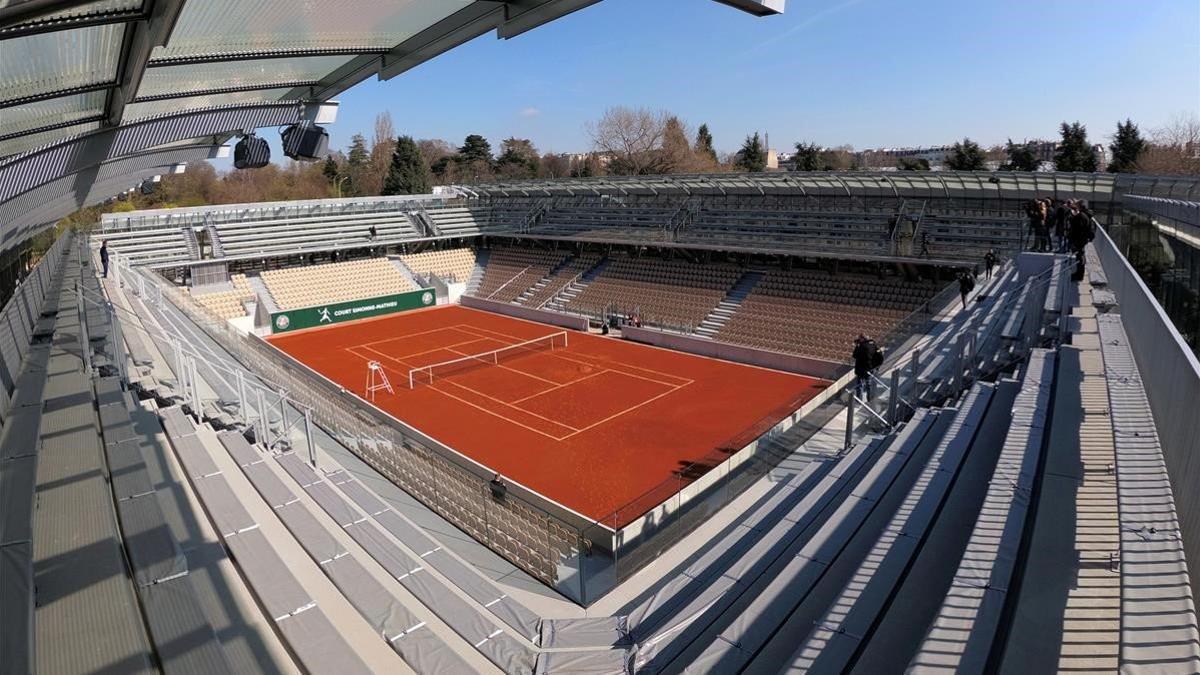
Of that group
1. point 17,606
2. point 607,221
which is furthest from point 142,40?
point 607,221

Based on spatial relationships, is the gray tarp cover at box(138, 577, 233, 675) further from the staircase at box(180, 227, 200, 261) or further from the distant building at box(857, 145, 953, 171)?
the distant building at box(857, 145, 953, 171)

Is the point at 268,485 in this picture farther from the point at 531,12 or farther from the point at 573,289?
the point at 573,289

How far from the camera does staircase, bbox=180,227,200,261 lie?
35344mm

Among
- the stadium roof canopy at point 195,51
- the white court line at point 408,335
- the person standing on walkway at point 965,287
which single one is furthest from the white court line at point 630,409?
the white court line at point 408,335

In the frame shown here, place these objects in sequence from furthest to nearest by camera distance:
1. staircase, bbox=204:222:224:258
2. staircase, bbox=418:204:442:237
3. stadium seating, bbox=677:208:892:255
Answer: staircase, bbox=418:204:442:237 → staircase, bbox=204:222:224:258 → stadium seating, bbox=677:208:892:255

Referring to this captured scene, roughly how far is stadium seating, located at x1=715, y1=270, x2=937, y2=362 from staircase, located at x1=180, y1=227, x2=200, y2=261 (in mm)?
27462

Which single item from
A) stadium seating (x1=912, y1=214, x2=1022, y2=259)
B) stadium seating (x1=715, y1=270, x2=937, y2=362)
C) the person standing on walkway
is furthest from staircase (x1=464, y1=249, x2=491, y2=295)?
the person standing on walkway

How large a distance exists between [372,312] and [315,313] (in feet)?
10.5

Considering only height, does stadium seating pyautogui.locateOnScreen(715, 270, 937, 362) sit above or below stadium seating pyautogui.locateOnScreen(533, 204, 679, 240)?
below

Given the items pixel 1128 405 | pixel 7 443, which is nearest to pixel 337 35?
pixel 7 443

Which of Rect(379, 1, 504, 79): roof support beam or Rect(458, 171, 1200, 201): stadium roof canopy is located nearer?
Rect(379, 1, 504, 79): roof support beam

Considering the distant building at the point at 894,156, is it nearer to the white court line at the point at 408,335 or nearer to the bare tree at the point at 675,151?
the bare tree at the point at 675,151

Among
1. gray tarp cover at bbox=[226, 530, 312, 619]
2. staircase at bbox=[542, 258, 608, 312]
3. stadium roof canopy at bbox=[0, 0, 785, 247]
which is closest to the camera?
gray tarp cover at bbox=[226, 530, 312, 619]

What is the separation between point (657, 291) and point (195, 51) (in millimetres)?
27976
